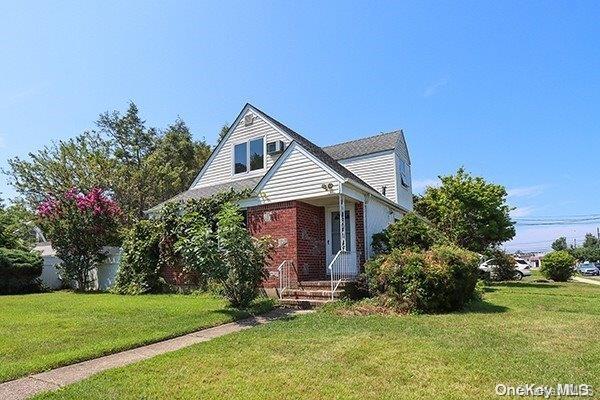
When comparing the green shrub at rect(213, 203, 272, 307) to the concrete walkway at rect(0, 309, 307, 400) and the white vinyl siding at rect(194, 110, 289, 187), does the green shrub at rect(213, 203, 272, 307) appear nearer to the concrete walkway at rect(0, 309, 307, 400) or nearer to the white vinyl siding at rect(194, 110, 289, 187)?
the concrete walkway at rect(0, 309, 307, 400)

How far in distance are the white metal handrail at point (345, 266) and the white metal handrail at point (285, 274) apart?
134 centimetres

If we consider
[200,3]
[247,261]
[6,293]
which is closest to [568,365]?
[247,261]

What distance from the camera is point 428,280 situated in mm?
9492

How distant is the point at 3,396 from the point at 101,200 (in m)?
14.2

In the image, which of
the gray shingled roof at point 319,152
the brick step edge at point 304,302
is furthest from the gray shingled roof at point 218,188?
the brick step edge at point 304,302

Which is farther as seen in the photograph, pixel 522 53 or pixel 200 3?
pixel 522 53

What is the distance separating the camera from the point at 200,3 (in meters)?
10.5

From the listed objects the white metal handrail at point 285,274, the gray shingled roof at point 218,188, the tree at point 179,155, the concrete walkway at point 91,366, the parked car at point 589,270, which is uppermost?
the tree at point 179,155

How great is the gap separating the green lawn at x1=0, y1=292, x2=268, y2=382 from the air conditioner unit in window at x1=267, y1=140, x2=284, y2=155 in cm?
690

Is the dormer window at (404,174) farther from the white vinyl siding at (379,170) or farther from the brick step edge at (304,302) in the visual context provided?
the brick step edge at (304,302)

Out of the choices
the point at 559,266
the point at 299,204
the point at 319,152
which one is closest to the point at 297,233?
the point at 299,204

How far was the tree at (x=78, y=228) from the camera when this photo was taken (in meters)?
16.7

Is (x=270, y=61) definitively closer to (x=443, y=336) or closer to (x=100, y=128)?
(x=443, y=336)

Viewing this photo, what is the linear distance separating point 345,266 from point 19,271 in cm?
1404
